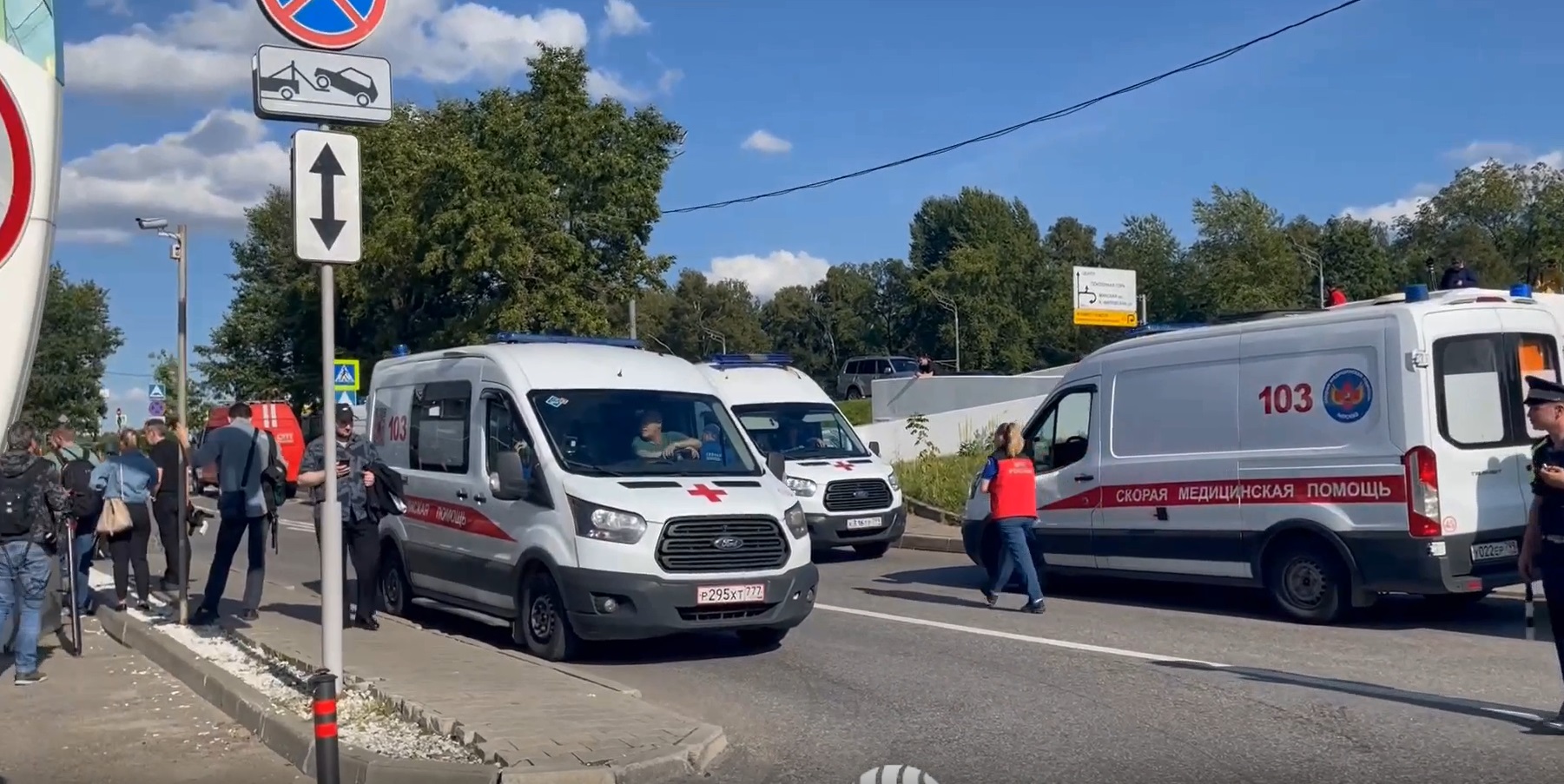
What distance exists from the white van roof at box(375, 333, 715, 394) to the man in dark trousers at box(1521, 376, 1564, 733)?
6.09 m

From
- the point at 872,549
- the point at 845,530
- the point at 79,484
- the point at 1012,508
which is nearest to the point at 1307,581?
the point at 1012,508

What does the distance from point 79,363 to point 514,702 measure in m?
41.9

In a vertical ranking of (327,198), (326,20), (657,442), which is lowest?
(657,442)

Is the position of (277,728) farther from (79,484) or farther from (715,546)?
(79,484)

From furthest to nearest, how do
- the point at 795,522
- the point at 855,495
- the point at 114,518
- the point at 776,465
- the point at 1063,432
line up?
the point at 855,495, the point at 1063,432, the point at 114,518, the point at 776,465, the point at 795,522

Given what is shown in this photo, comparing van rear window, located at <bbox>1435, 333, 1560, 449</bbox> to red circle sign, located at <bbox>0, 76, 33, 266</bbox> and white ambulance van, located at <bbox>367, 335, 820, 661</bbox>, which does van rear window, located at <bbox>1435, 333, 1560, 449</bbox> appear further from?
red circle sign, located at <bbox>0, 76, 33, 266</bbox>

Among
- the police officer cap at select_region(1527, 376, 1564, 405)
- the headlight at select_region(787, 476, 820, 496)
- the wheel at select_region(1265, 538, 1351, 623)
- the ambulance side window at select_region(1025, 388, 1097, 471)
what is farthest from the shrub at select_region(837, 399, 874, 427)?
the police officer cap at select_region(1527, 376, 1564, 405)

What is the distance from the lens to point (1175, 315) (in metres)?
92.6

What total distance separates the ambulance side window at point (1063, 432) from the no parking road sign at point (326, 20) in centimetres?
764

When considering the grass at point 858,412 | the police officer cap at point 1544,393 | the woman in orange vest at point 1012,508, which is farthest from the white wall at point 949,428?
the police officer cap at point 1544,393

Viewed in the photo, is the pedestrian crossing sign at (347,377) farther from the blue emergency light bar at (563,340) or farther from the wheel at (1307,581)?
the wheel at (1307,581)

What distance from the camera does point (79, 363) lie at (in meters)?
44.5

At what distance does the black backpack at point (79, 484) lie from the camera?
455 inches

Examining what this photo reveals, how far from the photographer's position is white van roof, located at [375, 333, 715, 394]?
11.0 meters
